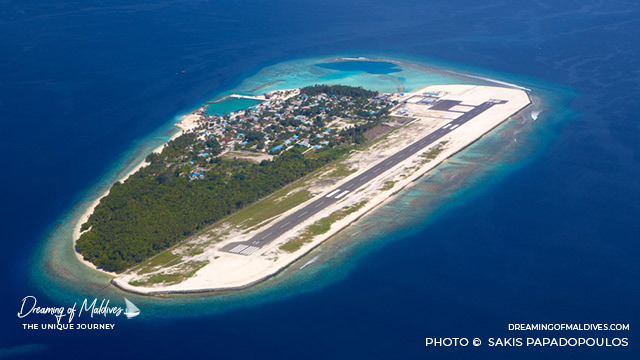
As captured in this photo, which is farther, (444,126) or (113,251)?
(444,126)

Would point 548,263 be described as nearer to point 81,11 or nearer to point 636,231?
point 636,231

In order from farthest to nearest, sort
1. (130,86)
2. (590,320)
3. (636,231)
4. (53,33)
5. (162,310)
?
(53,33)
(130,86)
(636,231)
(162,310)
(590,320)

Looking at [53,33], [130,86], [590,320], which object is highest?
[53,33]

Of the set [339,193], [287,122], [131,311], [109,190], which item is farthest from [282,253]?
[287,122]

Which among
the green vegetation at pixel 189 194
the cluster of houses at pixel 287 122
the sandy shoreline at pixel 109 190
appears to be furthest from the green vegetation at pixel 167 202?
the cluster of houses at pixel 287 122

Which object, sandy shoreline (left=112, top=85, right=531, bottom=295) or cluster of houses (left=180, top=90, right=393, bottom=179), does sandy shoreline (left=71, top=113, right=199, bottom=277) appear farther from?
sandy shoreline (left=112, top=85, right=531, bottom=295)

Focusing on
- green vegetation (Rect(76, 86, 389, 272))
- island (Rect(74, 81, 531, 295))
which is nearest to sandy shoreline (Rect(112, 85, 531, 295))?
island (Rect(74, 81, 531, 295))

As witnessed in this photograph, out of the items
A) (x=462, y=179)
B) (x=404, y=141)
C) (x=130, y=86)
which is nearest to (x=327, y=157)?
(x=404, y=141)
